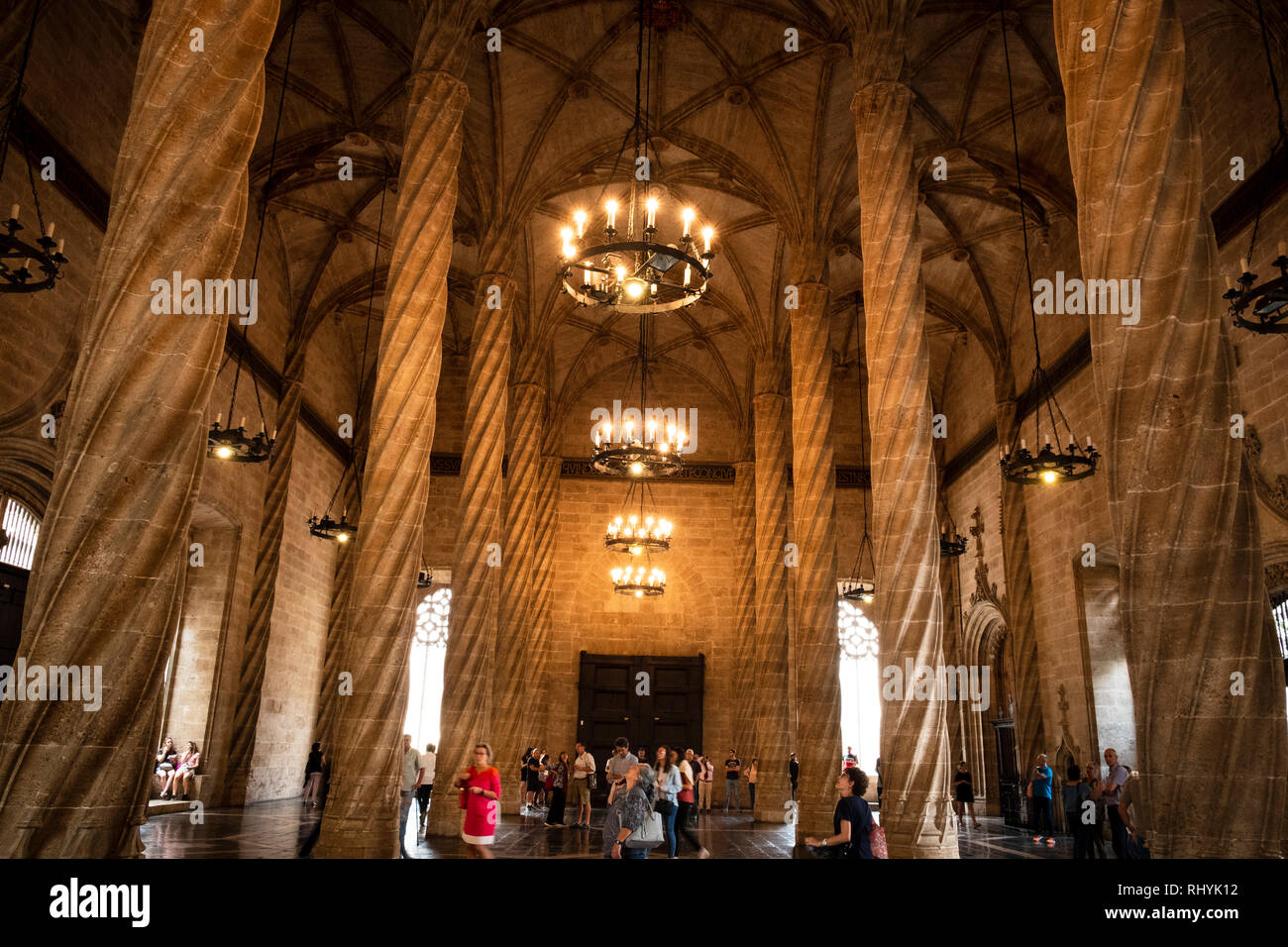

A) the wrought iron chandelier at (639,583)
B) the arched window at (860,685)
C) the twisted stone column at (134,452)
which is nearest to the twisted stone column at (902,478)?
the twisted stone column at (134,452)

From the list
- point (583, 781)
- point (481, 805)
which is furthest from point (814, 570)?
point (481, 805)

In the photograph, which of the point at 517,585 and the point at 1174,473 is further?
the point at 517,585

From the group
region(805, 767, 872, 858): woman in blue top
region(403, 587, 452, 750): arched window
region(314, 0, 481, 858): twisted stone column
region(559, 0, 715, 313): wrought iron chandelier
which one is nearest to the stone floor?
region(314, 0, 481, 858): twisted stone column

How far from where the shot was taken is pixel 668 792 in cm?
1001

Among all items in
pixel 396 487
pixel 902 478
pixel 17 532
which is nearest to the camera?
pixel 396 487

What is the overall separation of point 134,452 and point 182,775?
14006 millimetres

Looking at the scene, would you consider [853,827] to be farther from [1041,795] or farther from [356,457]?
[356,457]

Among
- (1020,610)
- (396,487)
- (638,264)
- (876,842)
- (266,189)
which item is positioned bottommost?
(876,842)

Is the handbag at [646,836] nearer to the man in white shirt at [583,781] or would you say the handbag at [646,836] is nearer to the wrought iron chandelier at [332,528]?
the man in white shirt at [583,781]

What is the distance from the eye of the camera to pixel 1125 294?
14.3 feet

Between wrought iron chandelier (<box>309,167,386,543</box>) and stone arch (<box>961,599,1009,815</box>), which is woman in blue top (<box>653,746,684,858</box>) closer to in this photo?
wrought iron chandelier (<box>309,167,386,543</box>)
